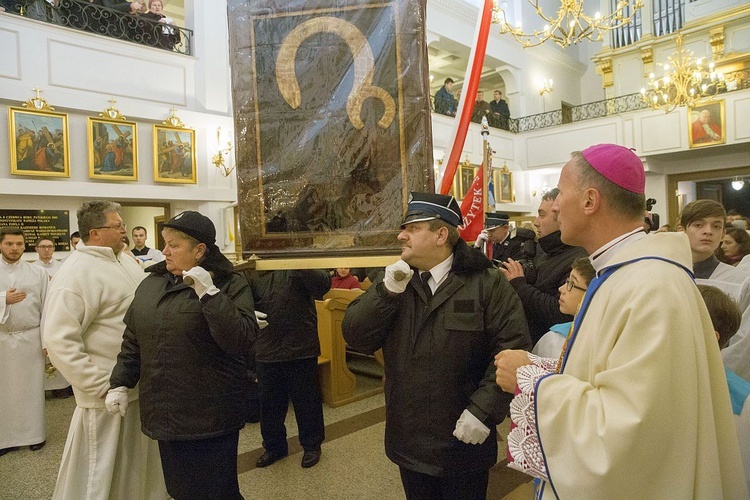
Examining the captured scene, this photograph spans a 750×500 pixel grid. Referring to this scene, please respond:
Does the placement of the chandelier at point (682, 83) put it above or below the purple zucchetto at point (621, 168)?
above

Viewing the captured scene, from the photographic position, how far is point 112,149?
826 cm

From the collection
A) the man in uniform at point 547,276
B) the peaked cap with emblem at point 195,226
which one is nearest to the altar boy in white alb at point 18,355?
the peaked cap with emblem at point 195,226

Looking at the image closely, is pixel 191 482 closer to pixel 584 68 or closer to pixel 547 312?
pixel 547 312

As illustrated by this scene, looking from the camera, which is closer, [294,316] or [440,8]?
[294,316]

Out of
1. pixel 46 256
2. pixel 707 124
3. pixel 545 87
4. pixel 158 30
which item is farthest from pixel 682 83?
pixel 46 256

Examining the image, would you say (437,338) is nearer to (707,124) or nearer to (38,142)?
(38,142)

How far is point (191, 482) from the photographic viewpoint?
2410 mm

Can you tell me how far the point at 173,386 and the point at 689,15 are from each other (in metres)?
17.7

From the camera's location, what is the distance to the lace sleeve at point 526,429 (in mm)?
1365

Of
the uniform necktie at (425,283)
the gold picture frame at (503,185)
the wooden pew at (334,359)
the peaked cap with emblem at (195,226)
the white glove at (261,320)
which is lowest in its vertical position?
the wooden pew at (334,359)

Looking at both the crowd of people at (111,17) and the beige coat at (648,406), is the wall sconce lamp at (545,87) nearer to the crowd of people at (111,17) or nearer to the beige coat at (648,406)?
the crowd of people at (111,17)

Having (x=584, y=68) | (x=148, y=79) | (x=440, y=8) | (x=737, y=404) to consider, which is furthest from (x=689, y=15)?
Result: (x=737, y=404)

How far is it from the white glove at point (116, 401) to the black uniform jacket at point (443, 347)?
3.92ft

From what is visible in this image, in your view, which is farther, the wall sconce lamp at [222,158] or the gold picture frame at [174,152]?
the wall sconce lamp at [222,158]
